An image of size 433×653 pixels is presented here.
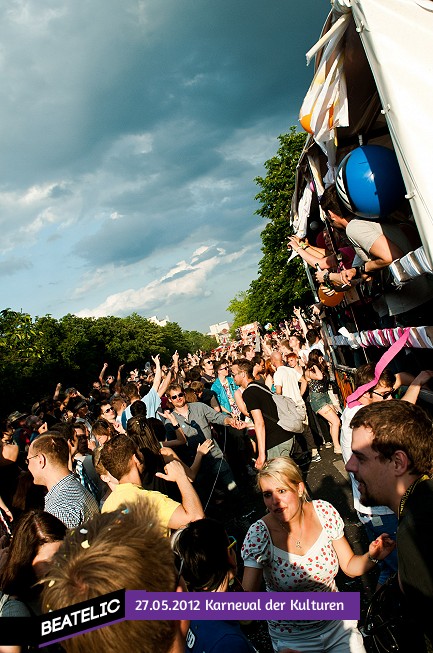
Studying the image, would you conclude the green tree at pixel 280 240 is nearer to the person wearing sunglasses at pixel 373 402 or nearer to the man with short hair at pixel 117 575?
the person wearing sunglasses at pixel 373 402

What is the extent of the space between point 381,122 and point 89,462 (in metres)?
5.23

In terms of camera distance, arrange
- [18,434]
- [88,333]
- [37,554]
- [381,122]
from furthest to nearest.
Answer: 1. [88,333]
2. [18,434]
3. [381,122]
4. [37,554]

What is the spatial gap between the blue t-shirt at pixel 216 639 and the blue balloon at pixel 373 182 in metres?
2.20

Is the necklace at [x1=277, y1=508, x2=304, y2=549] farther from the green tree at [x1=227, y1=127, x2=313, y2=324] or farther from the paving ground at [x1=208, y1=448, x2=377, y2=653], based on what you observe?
the green tree at [x1=227, y1=127, x2=313, y2=324]

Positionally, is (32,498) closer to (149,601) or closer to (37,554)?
(37,554)

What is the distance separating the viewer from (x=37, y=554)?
251cm

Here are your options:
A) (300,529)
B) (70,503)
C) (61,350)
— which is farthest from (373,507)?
(61,350)

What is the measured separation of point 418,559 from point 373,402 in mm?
1508

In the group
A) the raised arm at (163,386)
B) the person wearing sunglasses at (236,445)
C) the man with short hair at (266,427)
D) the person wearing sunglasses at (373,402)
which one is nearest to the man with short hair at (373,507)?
the person wearing sunglasses at (373,402)

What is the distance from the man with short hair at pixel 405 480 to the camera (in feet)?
4.59

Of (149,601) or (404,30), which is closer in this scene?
(149,601)

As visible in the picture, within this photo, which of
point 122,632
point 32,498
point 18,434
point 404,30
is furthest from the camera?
point 18,434

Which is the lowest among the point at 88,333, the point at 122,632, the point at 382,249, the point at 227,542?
the point at 227,542

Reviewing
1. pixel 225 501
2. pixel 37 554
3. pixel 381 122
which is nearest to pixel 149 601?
pixel 37 554
